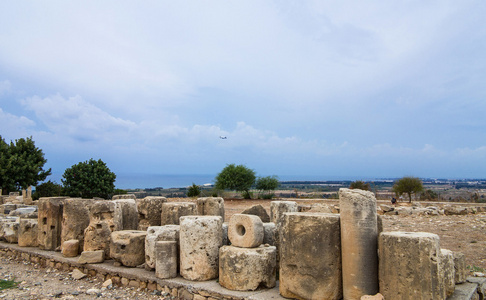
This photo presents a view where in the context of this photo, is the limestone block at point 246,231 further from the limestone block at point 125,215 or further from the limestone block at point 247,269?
the limestone block at point 125,215

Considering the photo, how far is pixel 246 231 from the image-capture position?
5.49m

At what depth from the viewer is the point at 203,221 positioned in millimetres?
5926

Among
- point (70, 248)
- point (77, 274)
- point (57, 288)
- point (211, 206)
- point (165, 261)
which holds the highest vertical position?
point (211, 206)

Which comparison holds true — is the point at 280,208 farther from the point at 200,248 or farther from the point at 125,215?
the point at 125,215

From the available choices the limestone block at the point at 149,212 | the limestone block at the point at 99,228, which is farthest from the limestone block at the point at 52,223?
the limestone block at the point at 149,212

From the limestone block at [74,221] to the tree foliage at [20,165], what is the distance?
75.5ft

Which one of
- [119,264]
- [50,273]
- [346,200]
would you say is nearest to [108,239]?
[119,264]

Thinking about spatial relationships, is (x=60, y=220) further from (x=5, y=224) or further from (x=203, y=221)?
(x=203, y=221)

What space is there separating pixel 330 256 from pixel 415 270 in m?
1.03

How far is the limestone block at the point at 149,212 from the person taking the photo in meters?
8.17

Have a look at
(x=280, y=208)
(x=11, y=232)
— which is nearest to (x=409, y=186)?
(x=280, y=208)

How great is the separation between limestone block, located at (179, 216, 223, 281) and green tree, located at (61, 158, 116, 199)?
23449 mm

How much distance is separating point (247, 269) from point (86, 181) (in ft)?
81.5

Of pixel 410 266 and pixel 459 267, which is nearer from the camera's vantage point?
pixel 410 266
